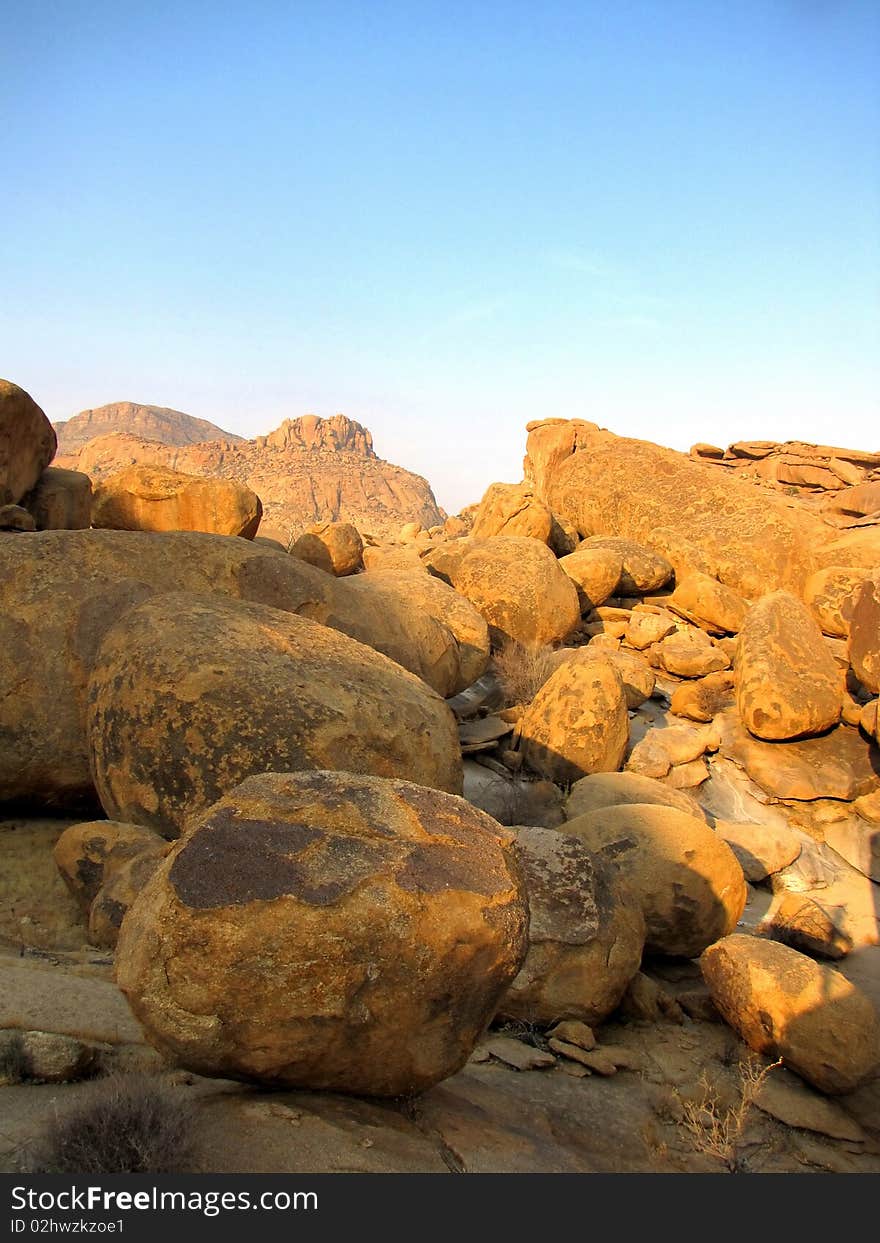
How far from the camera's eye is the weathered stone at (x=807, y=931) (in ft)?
21.0

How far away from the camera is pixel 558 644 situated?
1150 cm

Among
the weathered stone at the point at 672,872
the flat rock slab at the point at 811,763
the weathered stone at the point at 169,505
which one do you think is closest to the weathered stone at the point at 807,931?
the weathered stone at the point at 672,872

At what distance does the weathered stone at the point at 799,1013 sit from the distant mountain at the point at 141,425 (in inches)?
3382

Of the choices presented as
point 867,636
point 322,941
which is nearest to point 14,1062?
point 322,941

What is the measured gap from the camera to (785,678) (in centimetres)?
968

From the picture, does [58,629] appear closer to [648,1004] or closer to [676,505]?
[648,1004]

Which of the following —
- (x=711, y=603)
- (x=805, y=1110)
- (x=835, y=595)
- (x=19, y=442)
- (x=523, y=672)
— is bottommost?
(x=805, y=1110)

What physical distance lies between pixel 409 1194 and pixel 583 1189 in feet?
1.61

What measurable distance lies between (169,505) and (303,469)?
45843 millimetres

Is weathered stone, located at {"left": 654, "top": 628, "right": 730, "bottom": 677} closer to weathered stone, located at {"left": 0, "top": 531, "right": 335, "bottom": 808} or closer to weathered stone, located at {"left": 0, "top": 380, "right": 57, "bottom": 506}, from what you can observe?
weathered stone, located at {"left": 0, "top": 531, "right": 335, "bottom": 808}

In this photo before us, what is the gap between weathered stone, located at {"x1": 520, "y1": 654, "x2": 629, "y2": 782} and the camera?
809cm

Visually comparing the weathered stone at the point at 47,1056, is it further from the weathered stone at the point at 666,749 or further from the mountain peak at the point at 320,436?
the mountain peak at the point at 320,436

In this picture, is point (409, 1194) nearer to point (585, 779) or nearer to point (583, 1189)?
point (583, 1189)

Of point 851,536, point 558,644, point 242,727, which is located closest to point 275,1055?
point 242,727
